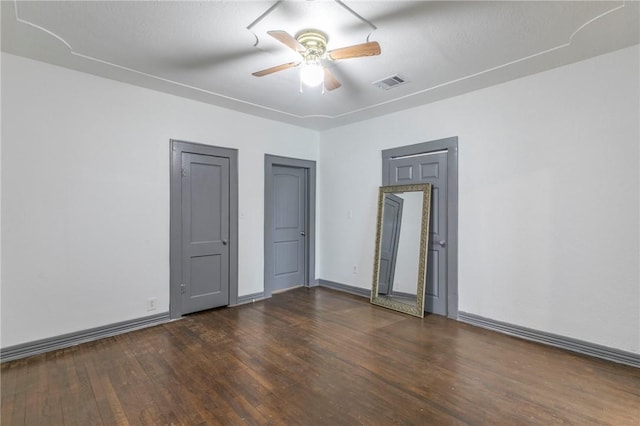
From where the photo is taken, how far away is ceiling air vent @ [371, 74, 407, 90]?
3342mm

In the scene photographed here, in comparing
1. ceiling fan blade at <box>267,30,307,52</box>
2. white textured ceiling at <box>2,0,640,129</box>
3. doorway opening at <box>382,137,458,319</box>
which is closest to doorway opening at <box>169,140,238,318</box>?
white textured ceiling at <box>2,0,640,129</box>

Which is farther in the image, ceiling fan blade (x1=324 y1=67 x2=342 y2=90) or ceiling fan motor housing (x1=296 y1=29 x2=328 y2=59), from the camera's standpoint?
ceiling fan blade (x1=324 y1=67 x2=342 y2=90)

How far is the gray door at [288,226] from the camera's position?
202 inches

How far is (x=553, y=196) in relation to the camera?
312 centimetres

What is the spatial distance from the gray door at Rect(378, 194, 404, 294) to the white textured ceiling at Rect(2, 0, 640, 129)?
1.54 m

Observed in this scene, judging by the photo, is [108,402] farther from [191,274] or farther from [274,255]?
[274,255]

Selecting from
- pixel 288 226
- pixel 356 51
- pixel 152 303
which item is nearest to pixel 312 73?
pixel 356 51

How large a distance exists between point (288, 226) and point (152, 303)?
234 centimetres

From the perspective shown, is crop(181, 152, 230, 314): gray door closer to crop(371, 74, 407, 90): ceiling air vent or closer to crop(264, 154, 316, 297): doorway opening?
crop(264, 154, 316, 297): doorway opening

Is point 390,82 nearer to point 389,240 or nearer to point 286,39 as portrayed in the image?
point 286,39

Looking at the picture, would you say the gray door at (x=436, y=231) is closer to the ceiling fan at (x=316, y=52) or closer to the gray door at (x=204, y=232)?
the ceiling fan at (x=316, y=52)

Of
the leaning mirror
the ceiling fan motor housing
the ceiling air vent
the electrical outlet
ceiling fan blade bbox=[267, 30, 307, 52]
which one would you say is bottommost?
the electrical outlet

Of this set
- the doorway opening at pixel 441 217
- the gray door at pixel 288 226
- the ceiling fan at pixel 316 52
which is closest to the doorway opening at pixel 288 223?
the gray door at pixel 288 226

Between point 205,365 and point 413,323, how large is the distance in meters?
2.32
